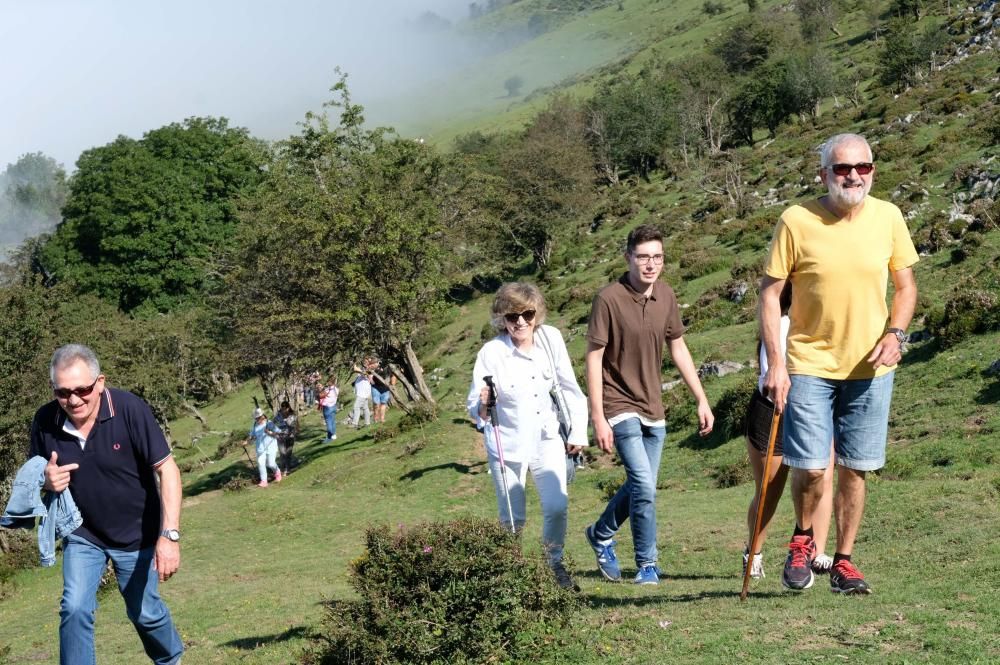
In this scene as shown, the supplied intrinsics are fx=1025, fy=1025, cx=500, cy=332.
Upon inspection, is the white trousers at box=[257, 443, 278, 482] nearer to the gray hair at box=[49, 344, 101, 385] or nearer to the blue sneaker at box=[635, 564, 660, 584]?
the blue sneaker at box=[635, 564, 660, 584]

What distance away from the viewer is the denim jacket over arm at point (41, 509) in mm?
5742

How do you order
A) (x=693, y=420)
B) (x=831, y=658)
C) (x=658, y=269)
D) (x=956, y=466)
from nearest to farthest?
(x=831, y=658)
(x=658, y=269)
(x=956, y=466)
(x=693, y=420)

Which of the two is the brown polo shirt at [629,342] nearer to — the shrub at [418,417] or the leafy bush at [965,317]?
the leafy bush at [965,317]

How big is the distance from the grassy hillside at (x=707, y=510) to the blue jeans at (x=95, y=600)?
1.42 m

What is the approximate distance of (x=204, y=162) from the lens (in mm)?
71688

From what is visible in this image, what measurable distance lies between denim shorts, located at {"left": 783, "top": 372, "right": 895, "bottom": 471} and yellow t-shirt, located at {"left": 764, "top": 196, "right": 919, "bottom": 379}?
0.09 m

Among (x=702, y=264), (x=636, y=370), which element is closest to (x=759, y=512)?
(x=636, y=370)

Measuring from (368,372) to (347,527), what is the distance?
414 inches

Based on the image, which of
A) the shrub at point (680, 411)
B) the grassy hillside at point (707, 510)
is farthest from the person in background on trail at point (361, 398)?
the shrub at point (680, 411)

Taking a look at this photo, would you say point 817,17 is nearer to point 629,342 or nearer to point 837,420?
point 629,342

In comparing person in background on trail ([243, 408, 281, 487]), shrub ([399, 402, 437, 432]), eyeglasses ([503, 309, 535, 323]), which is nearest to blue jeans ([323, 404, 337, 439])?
person in background on trail ([243, 408, 281, 487])

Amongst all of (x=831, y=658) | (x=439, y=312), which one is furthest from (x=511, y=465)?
(x=439, y=312)

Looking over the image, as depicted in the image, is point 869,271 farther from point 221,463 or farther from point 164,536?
point 221,463

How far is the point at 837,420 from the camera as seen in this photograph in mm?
6070
